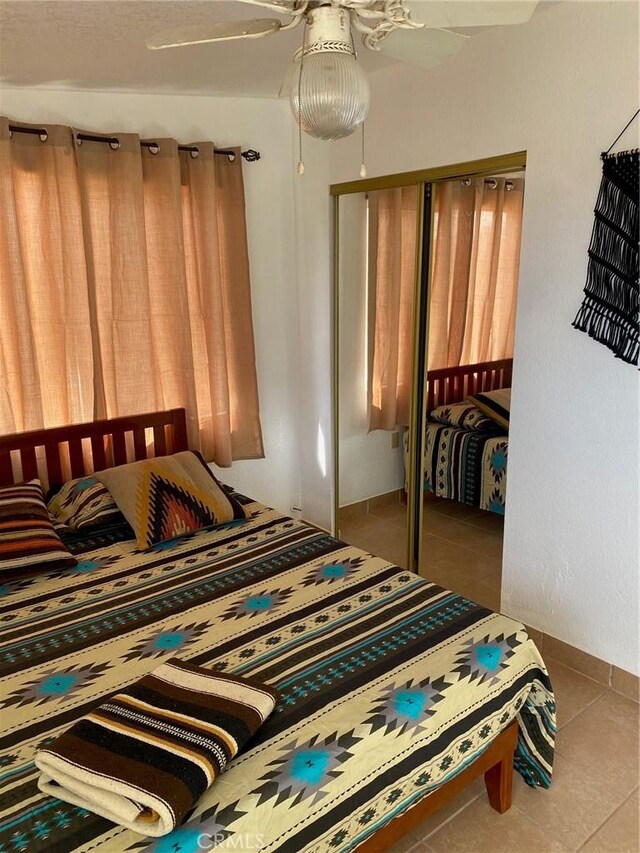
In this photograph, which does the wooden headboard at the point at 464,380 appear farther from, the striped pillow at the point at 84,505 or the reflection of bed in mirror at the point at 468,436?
the striped pillow at the point at 84,505

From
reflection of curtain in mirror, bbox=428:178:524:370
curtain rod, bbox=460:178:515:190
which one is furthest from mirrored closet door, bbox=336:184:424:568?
curtain rod, bbox=460:178:515:190

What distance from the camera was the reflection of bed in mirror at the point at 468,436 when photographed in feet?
8.98

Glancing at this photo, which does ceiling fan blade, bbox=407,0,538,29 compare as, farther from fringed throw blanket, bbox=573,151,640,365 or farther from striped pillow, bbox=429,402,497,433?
striped pillow, bbox=429,402,497,433

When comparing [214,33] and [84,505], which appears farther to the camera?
[84,505]

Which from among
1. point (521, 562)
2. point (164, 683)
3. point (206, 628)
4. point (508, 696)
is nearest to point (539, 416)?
point (521, 562)

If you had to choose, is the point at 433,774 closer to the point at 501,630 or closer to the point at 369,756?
the point at 369,756

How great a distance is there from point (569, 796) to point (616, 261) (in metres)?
1.69

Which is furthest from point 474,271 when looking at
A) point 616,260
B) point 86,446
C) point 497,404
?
point 86,446

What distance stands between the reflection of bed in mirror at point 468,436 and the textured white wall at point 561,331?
10 cm

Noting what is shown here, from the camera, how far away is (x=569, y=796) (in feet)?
6.56

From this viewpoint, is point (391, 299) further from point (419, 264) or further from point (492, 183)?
point (492, 183)

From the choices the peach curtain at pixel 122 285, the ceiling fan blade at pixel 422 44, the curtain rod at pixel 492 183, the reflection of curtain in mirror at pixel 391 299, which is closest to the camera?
the ceiling fan blade at pixel 422 44

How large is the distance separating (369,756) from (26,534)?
1.53 meters

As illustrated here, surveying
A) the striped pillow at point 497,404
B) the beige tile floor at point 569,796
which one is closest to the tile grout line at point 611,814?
the beige tile floor at point 569,796
